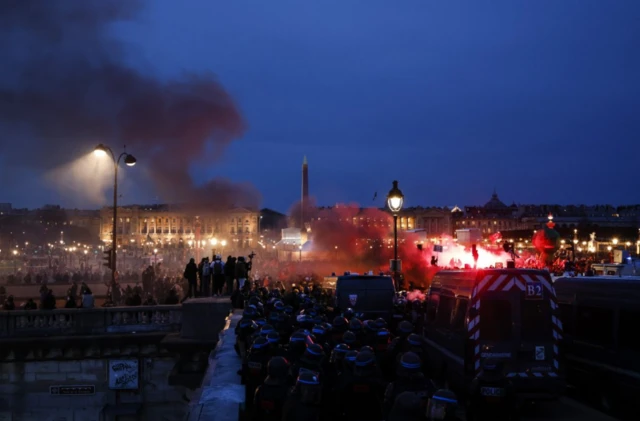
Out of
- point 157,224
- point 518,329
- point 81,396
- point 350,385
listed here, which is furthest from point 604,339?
point 157,224

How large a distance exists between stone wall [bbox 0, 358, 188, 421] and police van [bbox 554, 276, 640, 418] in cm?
1038

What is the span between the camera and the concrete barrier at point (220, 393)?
6498 mm

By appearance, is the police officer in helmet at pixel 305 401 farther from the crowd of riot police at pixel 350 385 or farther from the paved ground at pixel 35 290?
the paved ground at pixel 35 290

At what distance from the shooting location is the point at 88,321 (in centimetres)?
1769

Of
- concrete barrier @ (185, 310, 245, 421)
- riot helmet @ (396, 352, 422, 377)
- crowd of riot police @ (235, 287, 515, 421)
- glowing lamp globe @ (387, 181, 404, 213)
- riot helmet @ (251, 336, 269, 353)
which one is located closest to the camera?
crowd of riot police @ (235, 287, 515, 421)

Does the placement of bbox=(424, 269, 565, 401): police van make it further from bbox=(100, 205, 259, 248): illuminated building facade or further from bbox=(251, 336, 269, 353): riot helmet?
bbox=(100, 205, 259, 248): illuminated building facade

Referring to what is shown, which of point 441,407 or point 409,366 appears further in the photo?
point 409,366

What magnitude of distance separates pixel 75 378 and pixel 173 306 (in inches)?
122

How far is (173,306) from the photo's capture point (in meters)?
18.1

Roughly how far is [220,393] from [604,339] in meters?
5.49

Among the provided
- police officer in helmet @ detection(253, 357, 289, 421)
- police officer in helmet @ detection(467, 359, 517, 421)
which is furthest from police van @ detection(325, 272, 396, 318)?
police officer in helmet @ detection(253, 357, 289, 421)

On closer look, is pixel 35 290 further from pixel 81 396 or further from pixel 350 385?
pixel 350 385

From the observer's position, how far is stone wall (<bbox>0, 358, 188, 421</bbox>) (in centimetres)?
1720

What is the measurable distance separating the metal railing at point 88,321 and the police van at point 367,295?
5234 millimetres
